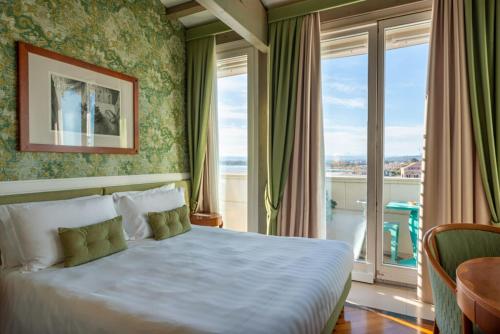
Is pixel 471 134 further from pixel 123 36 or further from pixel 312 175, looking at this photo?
pixel 123 36

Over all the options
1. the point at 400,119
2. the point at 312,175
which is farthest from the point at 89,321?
the point at 400,119

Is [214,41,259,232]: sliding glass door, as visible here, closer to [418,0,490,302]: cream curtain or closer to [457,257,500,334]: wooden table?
[418,0,490,302]: cream curtain

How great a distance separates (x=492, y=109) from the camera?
2.34 metres

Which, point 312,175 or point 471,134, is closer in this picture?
point 471,134

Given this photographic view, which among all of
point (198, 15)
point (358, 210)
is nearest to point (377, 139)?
point (358, 210)

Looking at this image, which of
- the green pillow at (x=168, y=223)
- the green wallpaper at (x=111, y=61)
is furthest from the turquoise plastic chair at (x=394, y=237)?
the green wallpaper at (x=111, y=61)

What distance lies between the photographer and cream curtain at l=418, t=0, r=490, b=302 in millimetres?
2402

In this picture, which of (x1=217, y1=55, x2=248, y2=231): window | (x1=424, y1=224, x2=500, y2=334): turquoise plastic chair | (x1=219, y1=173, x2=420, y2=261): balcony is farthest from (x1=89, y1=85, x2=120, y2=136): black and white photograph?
(x1=424, y1=224, x2=500, y2=334): turquoise plastic chair

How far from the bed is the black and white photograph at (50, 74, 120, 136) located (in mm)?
631

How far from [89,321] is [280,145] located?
2.30 m

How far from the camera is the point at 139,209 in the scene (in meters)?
2.53

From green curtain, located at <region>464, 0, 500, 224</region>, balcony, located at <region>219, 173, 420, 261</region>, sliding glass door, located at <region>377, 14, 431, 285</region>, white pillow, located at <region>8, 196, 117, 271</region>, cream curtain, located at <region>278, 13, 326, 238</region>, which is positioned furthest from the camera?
cream curtain, located at <region>278, 13, 326, 238</region>

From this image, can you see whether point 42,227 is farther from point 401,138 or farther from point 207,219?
point 401,138

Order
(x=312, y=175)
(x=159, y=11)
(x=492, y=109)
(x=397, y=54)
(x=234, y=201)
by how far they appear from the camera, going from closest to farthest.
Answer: (x=492, y=109) → (x=397, y=54) → (x=312, y=175) → (x=159, y=11) → (x=234, y=201)
